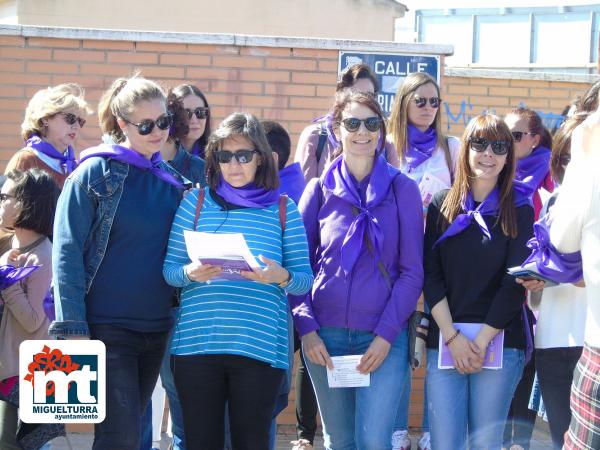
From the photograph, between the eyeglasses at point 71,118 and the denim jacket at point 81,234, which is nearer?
the denim jacket at point 81,234

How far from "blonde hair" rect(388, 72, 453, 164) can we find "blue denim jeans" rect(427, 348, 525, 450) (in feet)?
5.11

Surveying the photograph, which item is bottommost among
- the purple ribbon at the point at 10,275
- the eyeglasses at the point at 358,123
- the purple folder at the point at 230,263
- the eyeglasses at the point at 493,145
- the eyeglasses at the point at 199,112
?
the purple ribbon at the point at 10,275

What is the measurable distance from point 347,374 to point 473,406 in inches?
25.7

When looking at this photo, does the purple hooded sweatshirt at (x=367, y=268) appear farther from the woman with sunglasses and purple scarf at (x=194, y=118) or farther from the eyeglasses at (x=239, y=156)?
the woman with sunglasses and purple scarf at (x=194, y=118)

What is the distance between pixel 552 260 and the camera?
355 cm

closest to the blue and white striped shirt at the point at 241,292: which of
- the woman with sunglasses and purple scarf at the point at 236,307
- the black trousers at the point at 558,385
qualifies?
the woman with sunglasses and purple scarf at the point at 236,307

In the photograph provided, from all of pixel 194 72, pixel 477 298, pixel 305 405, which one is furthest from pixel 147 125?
pixel 194 72

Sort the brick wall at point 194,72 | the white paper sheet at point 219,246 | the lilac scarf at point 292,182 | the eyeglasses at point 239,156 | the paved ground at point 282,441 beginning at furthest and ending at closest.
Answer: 1. the brick wall at point 194,72
2. the paved ground at point 282,441
3. the lilac scarf at point 292,182
4. the eyeglasses at point 239,156
5. the white paper sheet at point 219,246

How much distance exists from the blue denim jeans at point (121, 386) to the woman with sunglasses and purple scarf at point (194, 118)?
4.93ft

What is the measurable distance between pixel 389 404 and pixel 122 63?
336cm

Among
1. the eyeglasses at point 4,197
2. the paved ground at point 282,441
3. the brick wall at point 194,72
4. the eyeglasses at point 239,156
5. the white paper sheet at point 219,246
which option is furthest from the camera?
the brick wall at point 194,72

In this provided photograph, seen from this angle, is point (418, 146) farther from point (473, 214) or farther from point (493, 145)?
point (473, 214)

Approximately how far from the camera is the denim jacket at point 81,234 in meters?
3.75

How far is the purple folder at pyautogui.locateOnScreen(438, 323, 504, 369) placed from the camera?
4.21 metres
